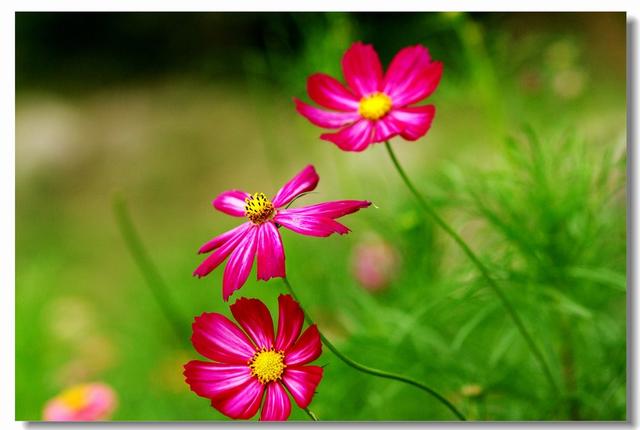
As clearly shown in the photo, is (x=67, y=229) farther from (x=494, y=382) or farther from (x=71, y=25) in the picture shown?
(x=494, y=382)

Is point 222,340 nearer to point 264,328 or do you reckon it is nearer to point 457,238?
point 264,328

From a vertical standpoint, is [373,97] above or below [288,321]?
above

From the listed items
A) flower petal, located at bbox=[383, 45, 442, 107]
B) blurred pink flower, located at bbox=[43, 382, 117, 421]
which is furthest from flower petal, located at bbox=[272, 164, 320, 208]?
blurred pink flower, located at bbox=[43, 382, 117, 421]

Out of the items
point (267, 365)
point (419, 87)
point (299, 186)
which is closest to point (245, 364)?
point (267, 365)

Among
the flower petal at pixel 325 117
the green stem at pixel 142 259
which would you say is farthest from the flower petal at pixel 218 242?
the green stem at pixel 142 259

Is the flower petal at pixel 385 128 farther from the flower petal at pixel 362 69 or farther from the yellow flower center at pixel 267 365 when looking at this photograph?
the yellow flower center at pixel 267 365

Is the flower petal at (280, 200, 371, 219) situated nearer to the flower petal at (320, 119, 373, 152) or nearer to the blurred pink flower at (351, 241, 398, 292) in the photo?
the flower petal at (320, 119, 373, 152)
